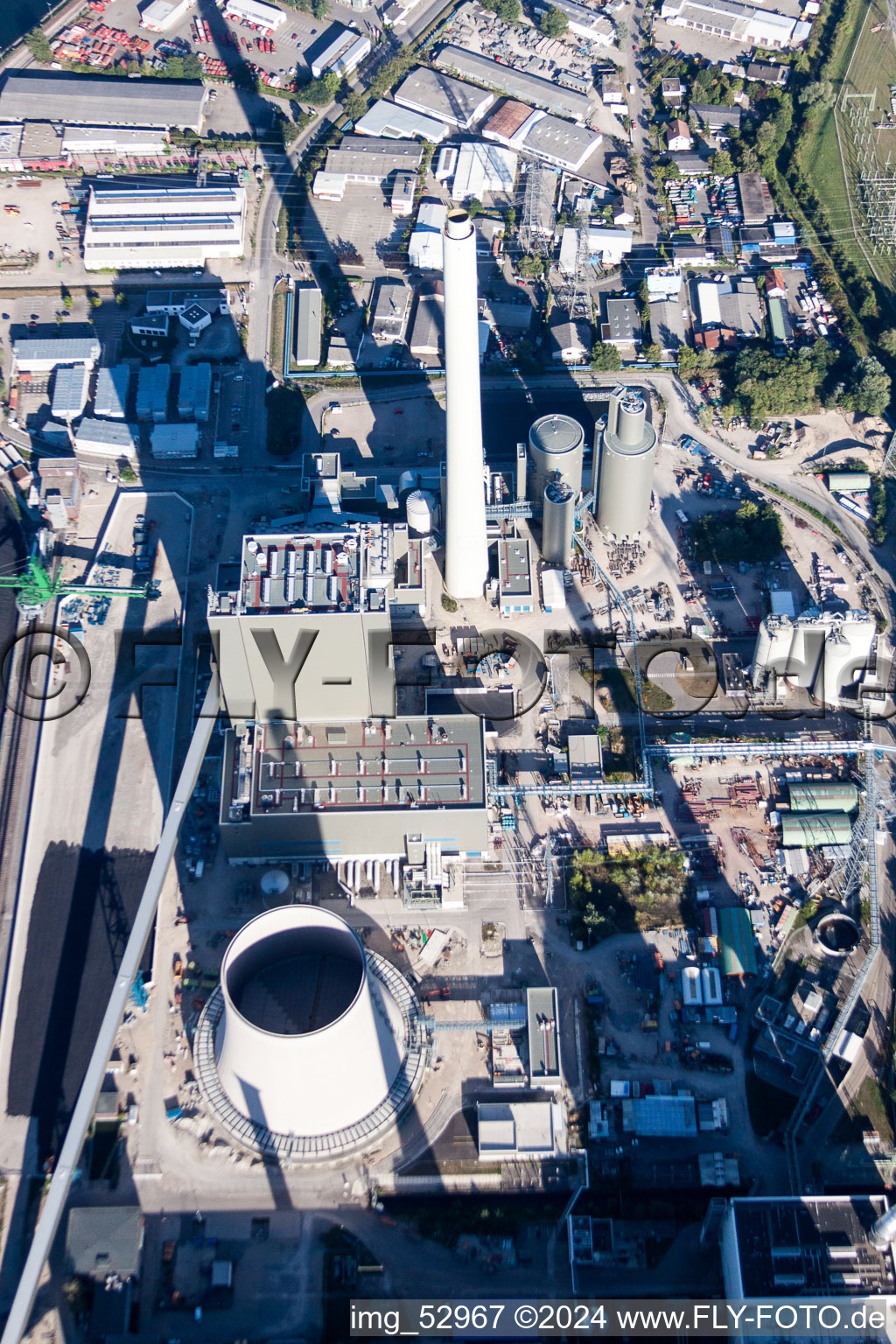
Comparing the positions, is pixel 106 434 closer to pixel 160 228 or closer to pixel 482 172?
pixel 160 228

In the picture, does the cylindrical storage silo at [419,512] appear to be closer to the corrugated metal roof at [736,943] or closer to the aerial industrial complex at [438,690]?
the aerial industrial complex at [438,690]

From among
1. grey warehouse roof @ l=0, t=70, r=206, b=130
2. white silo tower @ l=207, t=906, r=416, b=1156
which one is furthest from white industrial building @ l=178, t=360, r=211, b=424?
white silo tower @ l=207, t=906, r=416, b=1156

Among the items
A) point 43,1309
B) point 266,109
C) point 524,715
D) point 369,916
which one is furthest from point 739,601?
point 266,109

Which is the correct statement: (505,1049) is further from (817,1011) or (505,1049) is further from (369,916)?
(817,1011)

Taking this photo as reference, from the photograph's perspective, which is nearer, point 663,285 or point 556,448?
point 556,448

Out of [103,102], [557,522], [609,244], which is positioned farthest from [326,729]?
[103,102]

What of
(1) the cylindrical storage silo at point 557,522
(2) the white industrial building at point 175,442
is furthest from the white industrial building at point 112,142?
(1) the cylindrical storage silo at point 557,522
